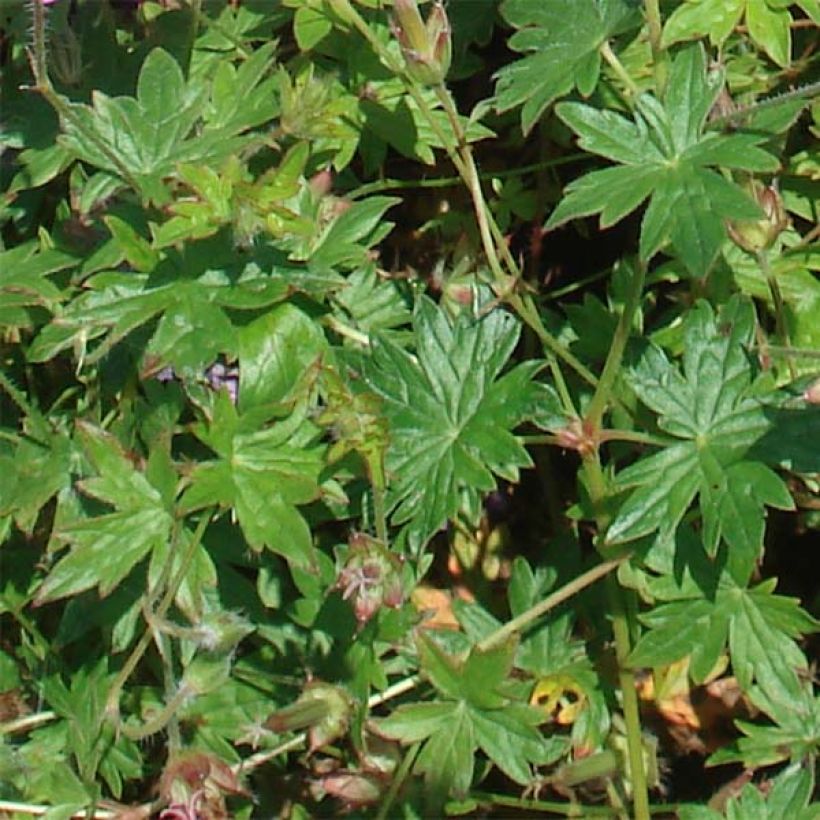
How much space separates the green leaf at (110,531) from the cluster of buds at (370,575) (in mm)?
289

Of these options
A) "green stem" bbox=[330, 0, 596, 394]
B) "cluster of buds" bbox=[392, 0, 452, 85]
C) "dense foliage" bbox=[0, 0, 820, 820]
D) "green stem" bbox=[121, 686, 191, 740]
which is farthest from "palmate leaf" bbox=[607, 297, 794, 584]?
"green stem" bbox=[121, 686, 191, 740]

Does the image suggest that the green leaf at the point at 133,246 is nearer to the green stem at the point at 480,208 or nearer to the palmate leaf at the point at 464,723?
the green stem at the point at 480,208

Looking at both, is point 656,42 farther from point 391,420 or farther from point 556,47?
point 391,420

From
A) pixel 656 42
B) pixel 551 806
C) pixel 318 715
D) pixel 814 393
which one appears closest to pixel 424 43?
pixel 656 42

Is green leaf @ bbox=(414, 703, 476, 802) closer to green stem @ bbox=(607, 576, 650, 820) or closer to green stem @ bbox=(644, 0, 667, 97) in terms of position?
green stem @ bbox=(607, 576, 650, 820)

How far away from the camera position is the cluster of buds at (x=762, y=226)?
2.20 m

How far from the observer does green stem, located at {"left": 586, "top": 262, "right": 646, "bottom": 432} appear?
2.16 metres

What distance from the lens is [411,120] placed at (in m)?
2.54

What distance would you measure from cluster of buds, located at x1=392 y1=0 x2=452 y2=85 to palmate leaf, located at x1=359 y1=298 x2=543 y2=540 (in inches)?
12.9

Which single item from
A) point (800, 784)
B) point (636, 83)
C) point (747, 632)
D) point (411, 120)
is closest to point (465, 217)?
point (411, 120)

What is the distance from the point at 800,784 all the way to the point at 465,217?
1058 millimetres

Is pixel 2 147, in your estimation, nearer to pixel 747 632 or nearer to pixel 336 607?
pixel 336 607

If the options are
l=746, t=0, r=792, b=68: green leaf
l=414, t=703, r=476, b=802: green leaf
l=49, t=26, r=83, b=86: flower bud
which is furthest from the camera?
l=49, t=26, r=83, b=86: flower bud

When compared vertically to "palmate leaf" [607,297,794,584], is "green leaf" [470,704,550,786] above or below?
below
